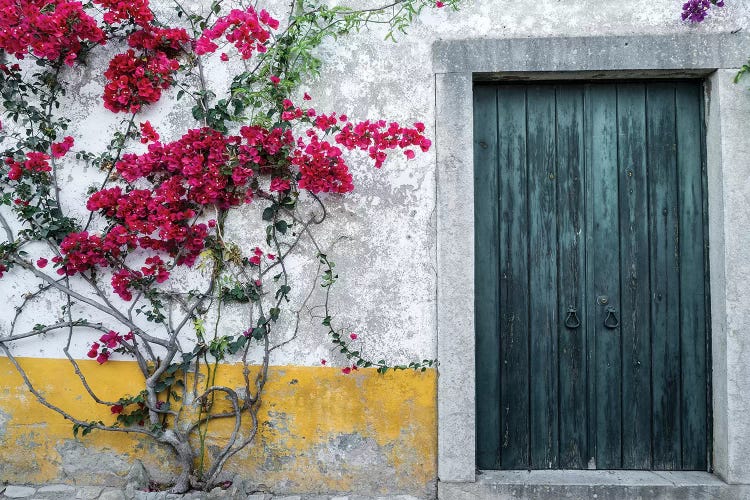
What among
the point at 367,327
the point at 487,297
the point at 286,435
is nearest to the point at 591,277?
the point at 487,297

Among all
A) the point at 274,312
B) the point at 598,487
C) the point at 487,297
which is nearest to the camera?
the point at 598,487

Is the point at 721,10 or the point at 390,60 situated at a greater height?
the point at 721,10

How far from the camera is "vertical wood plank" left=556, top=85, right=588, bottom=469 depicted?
2.93 m

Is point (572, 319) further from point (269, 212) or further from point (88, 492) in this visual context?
point (88, 492)

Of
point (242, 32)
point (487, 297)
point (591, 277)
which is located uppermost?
point (242, 32)

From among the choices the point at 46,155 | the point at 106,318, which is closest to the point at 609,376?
the point at 106,318

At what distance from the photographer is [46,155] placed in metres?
2.88

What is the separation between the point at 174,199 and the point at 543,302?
189cm

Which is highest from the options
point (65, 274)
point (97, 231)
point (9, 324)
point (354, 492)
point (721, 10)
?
point (721, 10)

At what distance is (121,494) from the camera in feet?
9.25

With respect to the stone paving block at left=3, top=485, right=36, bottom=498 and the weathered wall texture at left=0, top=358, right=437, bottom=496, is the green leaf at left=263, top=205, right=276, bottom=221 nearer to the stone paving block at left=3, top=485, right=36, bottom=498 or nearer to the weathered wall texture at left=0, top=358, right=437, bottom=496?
the weathered wall texture at left=0, top=358, right=437, bottom=496

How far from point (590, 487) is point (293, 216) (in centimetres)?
191

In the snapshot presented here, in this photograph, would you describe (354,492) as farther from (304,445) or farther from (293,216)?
(293,216)

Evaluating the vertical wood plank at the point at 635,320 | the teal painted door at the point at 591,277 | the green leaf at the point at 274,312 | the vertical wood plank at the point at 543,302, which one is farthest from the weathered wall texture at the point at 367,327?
the vertical wood plank at the point at 635,320
